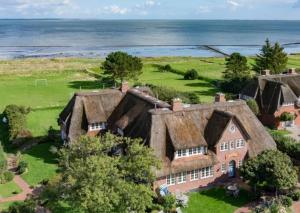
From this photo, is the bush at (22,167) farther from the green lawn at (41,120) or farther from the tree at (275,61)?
the tree at (275,61)

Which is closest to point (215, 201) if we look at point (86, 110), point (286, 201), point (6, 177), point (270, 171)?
point (270, 171)

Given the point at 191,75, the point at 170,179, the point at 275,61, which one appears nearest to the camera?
the point at 170,179

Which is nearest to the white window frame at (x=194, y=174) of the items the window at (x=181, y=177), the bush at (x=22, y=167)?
the window at (x=181, y=177)

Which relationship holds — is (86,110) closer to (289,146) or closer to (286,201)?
(289,146)

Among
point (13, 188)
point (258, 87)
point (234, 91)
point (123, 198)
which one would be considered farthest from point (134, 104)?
point (234, 91)

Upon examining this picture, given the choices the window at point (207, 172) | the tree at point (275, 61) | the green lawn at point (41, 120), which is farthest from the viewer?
the tree at point (275, 61)

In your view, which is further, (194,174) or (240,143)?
(240,143)

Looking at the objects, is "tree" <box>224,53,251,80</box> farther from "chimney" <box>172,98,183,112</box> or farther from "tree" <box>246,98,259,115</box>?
"chimney" <box>172,98,183,112</box>
